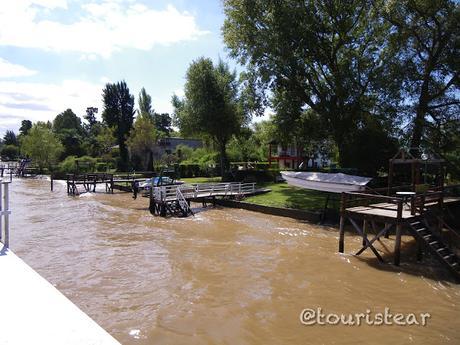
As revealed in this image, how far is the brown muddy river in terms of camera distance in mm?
7840

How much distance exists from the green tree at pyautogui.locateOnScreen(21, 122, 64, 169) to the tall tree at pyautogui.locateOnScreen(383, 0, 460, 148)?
168ft

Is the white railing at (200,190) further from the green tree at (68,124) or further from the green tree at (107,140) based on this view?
the green tree at (68,124)

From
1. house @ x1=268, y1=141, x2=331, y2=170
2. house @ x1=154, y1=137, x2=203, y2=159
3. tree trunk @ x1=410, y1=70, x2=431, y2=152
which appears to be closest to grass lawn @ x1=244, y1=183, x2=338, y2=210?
tree trunk @ x1=410, y1=70, x2=431, y2=152

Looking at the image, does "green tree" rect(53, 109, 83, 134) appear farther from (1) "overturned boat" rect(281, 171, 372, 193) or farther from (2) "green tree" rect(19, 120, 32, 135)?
(1) "overturned boat" rect(281, 171, 372, 193)

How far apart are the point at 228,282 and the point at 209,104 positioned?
26.4 m

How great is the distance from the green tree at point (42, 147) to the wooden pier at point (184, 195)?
41.2 metres

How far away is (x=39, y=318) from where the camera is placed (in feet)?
13.9

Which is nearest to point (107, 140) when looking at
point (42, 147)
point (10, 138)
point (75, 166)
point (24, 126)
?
point (42, 147)

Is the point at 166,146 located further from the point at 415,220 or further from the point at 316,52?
the point at 415,220

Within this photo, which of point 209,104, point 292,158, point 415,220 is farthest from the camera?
point 292,158

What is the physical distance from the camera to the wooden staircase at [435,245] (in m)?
11.3

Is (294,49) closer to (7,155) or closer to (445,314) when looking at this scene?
(445,314)

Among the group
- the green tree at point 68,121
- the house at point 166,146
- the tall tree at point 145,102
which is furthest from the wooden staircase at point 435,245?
the green tree at point 68,121

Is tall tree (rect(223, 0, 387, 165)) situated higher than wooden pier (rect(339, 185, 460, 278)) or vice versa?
tall tree (rect(223, 0, 387, 165))
